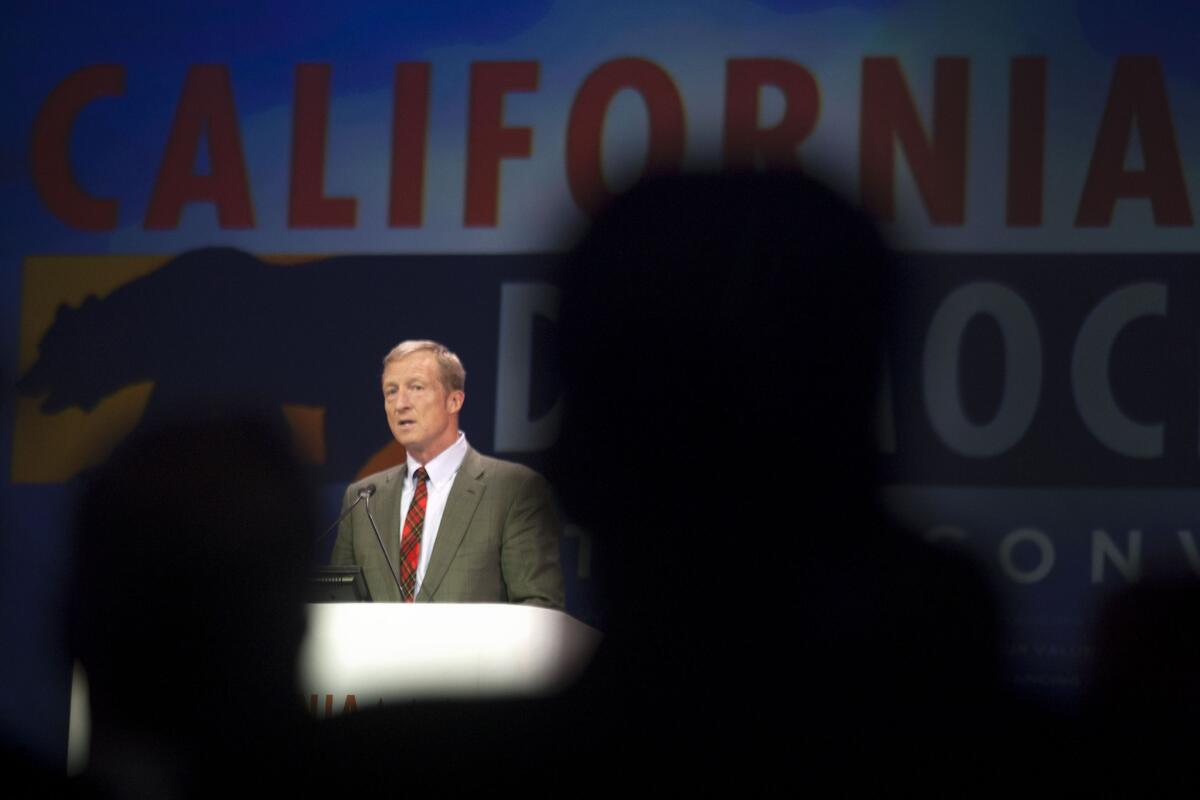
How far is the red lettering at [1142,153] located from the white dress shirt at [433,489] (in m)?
1.58

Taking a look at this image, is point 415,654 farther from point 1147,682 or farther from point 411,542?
point 1147,682

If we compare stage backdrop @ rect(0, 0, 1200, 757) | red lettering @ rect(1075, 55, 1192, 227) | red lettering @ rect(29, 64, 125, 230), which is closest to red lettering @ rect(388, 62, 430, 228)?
stage backdrop @ rect(0, 0, 1200, 757)

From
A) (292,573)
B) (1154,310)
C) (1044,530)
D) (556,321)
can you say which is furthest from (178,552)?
(1154,310)

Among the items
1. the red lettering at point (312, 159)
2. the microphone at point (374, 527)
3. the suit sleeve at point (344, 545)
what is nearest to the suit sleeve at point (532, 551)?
the microphone at point (374, 527)

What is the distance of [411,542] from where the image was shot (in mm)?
3973

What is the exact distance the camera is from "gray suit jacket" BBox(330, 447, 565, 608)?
12.8 feet

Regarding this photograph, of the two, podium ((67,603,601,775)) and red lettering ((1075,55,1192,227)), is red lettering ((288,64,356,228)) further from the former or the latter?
red lettering ((1075,55,1192,227))

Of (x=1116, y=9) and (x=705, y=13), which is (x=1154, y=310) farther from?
(x=705, y=13)

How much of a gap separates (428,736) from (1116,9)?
2.33 m

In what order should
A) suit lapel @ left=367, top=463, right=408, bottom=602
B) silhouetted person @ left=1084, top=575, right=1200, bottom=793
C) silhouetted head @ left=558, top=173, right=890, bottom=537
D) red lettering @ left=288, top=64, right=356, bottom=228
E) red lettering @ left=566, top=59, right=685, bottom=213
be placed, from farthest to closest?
red lettering @ left=288, top=64, right=356, bottom=228 < red lettering @ left=566, top=59, right=685, bottom=213 < silhouetted head @ left=558, top=173, right=890, bottom=537 < suit lapel @ left=367, top=463, right=408, bottom=602 < silhouetted person @ left=1084, top=575, right=1200, bottom=793

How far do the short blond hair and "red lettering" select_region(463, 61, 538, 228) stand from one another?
1.11 feet

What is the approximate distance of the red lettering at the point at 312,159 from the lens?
14.5ft

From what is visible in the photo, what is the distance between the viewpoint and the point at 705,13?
4.30 m

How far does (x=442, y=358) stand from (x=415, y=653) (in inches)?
44.2
